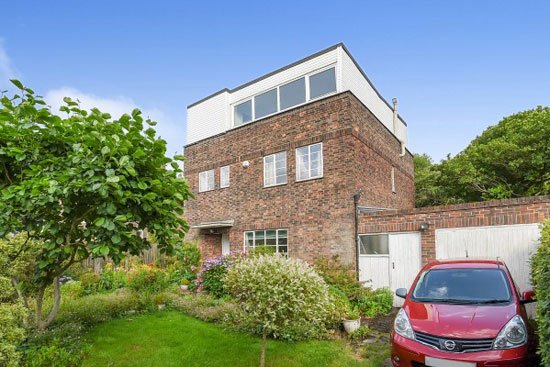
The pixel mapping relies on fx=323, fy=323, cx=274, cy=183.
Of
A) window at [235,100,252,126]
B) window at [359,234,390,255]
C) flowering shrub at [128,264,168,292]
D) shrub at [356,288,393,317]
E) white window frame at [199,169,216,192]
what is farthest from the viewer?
white window frame at [199,169,216,192]

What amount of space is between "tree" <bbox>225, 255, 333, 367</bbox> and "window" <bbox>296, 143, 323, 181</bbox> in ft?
22.4

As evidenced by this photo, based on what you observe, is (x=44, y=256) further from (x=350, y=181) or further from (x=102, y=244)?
(x=350, y=181)

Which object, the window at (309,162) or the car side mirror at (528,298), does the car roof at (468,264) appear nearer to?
the car side mirror at (528,298)

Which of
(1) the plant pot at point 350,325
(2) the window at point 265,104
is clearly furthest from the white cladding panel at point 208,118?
(1) the plant pot at point 350,325

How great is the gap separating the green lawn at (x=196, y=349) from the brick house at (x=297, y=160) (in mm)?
5160

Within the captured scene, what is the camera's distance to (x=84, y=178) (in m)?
4.13

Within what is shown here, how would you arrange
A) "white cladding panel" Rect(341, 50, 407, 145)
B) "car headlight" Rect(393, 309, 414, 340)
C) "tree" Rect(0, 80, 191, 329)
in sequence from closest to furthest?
"tree" Rect(0, 80, 191, 329) < "car headlight" Rect(393, 309, 414, 340) < "white cladding panel" Rect(341, 50, 407, 145)

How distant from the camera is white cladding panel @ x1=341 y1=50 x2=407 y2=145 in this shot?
1223cm

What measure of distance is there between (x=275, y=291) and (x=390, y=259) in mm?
6438

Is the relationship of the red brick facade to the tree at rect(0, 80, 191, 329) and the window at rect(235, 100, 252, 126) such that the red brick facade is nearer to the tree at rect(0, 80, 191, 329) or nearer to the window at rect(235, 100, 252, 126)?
the window at rect(235, 100, 252, 126)

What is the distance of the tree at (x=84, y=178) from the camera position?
13.4 feet

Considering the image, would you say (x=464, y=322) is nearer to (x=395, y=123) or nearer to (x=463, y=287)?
(x=463, y=287)

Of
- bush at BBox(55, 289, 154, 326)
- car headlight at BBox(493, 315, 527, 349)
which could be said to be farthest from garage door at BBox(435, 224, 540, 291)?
bush at BBox(55, 289, 154, 326)

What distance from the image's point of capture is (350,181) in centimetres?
1117
